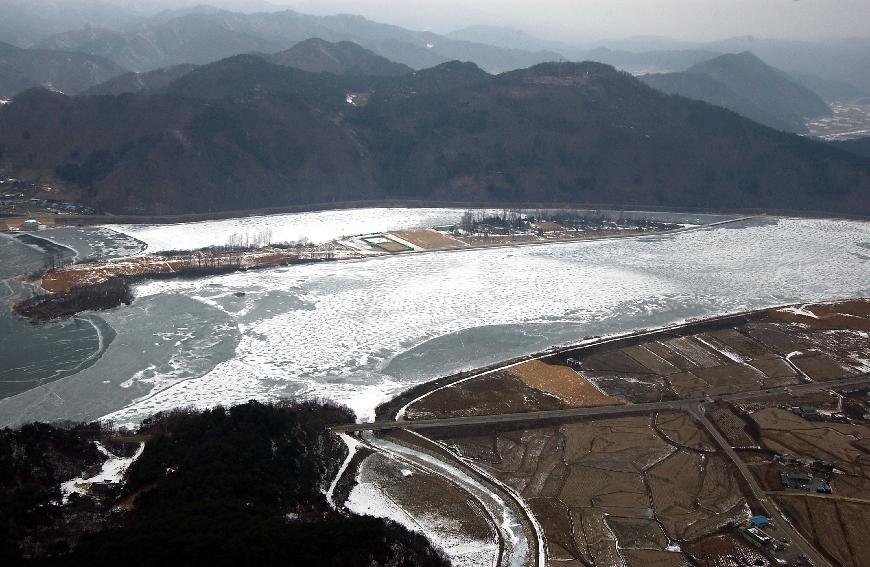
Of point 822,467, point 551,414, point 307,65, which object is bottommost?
point 822,467

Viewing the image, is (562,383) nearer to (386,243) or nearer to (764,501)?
(764,501)

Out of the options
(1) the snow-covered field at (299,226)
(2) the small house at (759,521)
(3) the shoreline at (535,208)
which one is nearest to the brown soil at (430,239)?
(1) the snow-covered field at (299,226)

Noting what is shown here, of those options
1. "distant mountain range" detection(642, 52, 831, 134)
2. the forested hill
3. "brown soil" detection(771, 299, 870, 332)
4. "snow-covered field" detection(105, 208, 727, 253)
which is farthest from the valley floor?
"distant mountain range" detection(642, 52, 831, 134)

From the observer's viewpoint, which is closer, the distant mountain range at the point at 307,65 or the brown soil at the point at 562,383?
the brown soil at the point at 562,383

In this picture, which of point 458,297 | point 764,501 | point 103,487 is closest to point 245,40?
point 458,297

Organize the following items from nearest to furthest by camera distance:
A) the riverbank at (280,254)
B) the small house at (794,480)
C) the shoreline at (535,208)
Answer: the small house at (794,480) → the riverbank at (280,254) → the shoreline at (535,208)

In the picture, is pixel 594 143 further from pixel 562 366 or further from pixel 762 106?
pixel 762 106

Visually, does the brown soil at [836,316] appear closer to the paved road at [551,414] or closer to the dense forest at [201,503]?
the paved road at [551,414]
